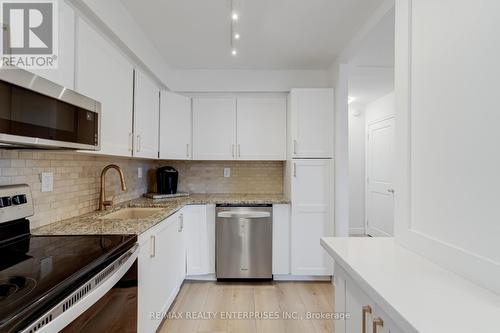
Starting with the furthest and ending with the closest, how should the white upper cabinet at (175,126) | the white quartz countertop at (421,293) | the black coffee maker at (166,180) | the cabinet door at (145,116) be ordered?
1. the black coffee maker at (166,180)
2. the white upper cabinet at (175,126)
3. the cabinet door at (145,116)
4. the white quartz countertop at (421,293)

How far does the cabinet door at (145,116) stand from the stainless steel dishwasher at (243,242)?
3.20 feet

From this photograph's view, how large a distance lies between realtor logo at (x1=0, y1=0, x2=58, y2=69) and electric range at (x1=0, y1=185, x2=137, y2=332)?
63 cm

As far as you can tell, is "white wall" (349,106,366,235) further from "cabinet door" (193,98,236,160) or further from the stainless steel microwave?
the stainless steel microwave

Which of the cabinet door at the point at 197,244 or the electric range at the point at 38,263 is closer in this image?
the electric range at the point at 38,263

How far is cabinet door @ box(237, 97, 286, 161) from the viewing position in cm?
317

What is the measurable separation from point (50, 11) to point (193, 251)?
236 cm

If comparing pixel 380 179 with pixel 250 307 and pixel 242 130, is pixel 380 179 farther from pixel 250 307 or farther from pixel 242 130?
pixel 250 307

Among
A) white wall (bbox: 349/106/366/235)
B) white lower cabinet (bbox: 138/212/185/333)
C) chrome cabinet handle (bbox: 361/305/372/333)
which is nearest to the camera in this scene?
chrome cabinet handle (bbox: 361/305/372/333)

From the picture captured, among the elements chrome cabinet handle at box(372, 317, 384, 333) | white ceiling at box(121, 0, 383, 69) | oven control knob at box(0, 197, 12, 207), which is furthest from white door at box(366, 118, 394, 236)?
oven control knob at box(0, 197, 12, 207)

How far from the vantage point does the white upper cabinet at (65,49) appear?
4.24ft

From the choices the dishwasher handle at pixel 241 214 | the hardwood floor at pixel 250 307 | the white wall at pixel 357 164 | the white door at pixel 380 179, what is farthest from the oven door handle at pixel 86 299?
the white wall at pixel 357 164

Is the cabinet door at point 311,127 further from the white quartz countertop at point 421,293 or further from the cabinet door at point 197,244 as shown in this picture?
the white quartz countertop at point 421,293

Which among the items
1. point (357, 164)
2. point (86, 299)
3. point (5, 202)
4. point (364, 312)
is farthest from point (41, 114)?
point (357, 164)

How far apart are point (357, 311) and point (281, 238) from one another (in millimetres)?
1954
